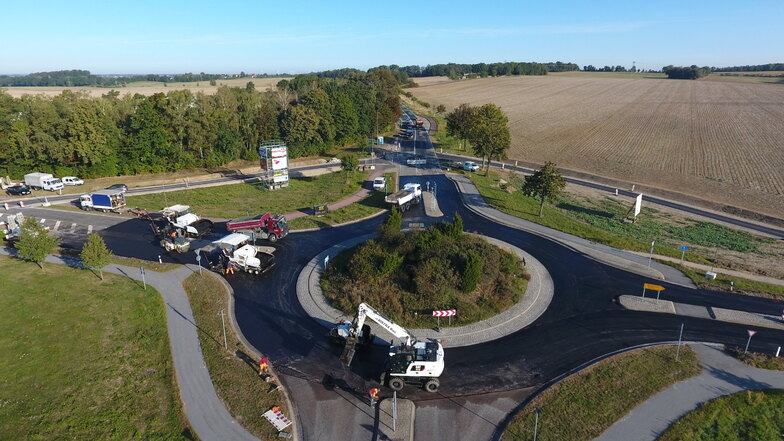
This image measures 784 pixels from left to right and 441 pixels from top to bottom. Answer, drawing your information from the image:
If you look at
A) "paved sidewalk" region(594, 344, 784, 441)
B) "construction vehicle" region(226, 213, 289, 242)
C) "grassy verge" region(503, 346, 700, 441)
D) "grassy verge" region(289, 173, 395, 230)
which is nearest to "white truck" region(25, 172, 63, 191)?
"construction vehicle" region(226, 213, 289, 242)

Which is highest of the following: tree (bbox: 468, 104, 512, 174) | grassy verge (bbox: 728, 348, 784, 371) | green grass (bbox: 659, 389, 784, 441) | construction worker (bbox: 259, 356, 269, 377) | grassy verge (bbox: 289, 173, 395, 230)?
tree (bbox: 468, 104, 512, 174)

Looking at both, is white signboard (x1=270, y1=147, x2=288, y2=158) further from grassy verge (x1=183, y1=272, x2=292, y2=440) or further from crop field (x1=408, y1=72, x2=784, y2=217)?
crop field (x1=408, y1=72, x2=784, y2=217)

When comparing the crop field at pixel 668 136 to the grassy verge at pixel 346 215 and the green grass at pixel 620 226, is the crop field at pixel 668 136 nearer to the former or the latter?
the green grass at pixel 620 226

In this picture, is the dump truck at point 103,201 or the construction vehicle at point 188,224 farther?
the dump truck at point 103,201

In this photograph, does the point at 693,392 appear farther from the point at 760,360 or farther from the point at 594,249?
the point at 594,249

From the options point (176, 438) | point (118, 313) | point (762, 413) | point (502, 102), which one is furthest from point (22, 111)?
point (502, 102)

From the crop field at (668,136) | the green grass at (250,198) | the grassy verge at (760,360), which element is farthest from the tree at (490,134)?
the grassy verge at (760,360)
